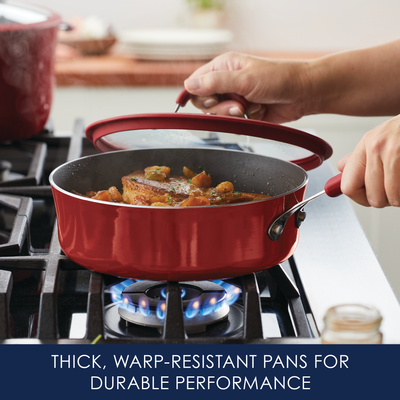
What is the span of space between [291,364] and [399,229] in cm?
113

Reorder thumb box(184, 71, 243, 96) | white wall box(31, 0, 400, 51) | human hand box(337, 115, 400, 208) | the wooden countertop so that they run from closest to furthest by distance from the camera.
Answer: human hand box(337, 115, 400, 208), thumb box(184, 71, 243, 96), the wooden countertop, white wall box(31, 0, 400, 51)

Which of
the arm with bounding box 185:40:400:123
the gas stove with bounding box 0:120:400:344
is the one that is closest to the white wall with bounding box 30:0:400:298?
the arm with bounding box 185:40:400:123

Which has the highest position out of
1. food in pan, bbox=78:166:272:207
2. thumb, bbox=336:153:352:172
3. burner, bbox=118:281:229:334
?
thumb, bbox=336:153:352:172

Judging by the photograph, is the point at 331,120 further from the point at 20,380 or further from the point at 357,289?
the point at 20,380

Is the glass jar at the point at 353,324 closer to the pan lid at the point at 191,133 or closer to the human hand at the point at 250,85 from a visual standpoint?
the pan lid at the point at 191,133

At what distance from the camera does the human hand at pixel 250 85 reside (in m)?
0.92

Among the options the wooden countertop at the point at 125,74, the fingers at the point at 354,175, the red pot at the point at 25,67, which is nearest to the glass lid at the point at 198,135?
the fingers at the point at 354,175

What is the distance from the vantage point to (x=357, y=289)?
68cm

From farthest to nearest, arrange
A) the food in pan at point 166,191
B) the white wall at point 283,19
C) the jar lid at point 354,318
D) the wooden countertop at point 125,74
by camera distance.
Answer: the white wall at point 283,19 → the wooden countertop at point 125,74 → the food in pan at point 166,191 → the jar lid at point 354,318

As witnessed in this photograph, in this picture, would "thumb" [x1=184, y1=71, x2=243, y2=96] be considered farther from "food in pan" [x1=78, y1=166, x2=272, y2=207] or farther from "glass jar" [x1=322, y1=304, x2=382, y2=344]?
"glass jar" [x1=322, y1=304, x2=382, y2=344]

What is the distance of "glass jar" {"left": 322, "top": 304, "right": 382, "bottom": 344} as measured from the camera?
1.62 feet

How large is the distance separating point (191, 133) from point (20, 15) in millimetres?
506

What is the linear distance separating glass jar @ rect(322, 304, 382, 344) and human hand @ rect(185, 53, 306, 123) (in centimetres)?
51

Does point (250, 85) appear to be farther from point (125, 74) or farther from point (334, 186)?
point (125, 74)
